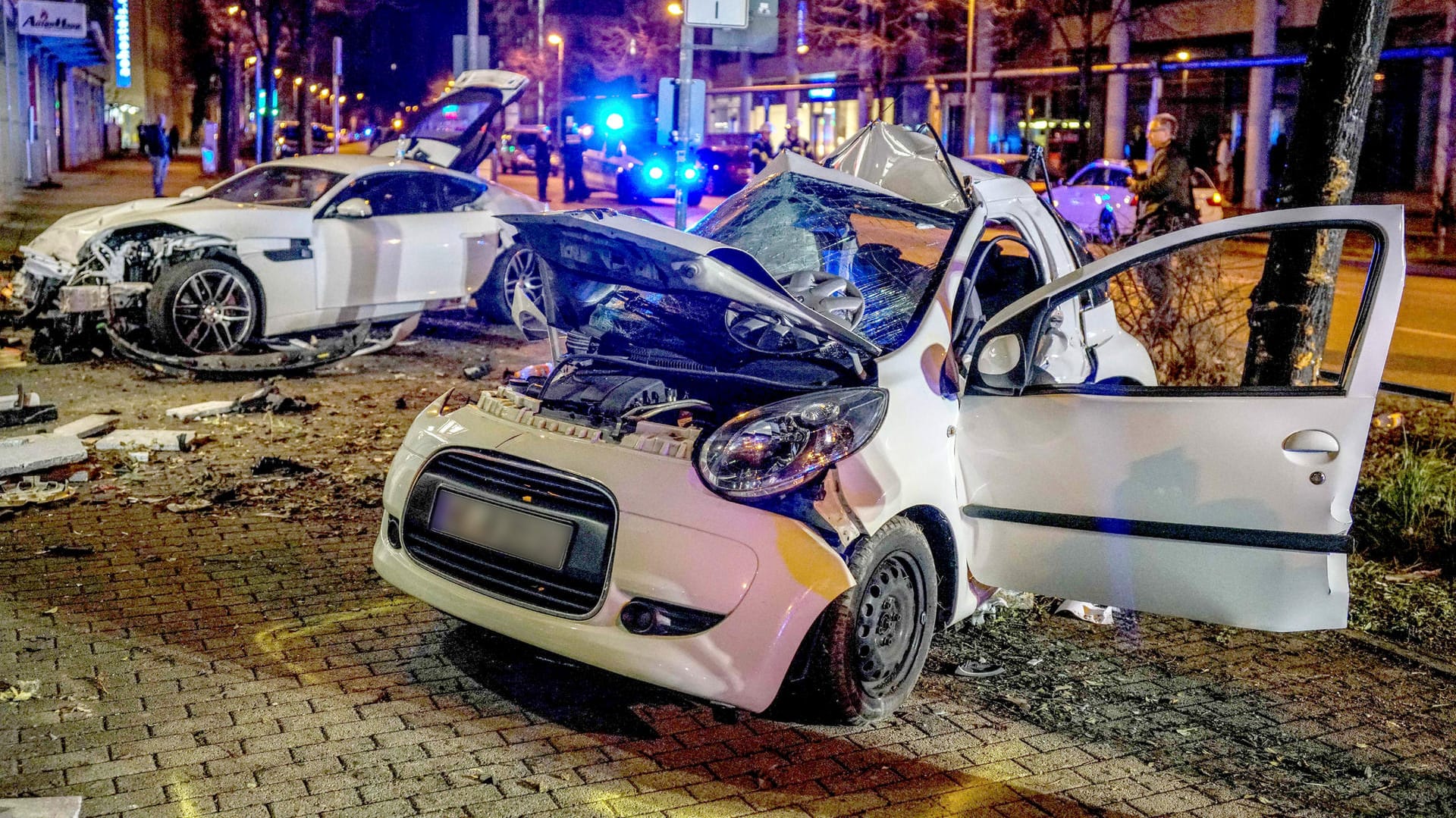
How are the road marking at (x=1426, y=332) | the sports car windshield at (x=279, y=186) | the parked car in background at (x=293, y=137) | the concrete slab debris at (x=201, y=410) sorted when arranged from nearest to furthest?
the concrete slab debris at (x=201, y=410)
the sports car windshield at (x=279, y=186)
the road marking at (x=1426, y=332)
the parked car in background at (x=293, y=137)

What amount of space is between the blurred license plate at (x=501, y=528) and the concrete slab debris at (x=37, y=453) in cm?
372

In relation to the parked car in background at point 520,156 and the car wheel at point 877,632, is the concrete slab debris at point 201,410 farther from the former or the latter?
the parked car in background at point 520,156

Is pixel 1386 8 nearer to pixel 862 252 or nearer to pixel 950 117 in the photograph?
pixel 862 252

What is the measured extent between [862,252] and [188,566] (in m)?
3.12

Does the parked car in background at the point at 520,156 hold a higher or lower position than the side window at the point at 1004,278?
higher

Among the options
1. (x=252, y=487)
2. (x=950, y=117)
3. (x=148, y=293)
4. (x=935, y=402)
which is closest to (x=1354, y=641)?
(x=935, y=402)

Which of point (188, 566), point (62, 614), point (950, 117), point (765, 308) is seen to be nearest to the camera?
point (765, 308)

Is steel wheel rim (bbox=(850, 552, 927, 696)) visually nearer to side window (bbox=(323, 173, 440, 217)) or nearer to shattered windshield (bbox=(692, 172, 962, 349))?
shattered windshield (bbox=(692, 172, 962, 349))

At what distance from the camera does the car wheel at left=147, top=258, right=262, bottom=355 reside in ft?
32.1

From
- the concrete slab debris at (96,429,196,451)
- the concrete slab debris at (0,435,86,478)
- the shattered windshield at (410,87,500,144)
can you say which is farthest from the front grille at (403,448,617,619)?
the shattered windshield at (410,87,500,144)

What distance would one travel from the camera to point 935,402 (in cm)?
434

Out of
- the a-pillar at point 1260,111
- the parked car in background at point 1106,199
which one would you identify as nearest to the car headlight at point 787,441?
the parked car in background at point 1106,199

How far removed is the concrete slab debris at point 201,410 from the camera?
27.8ft

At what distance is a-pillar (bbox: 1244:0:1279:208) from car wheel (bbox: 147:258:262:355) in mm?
31712
